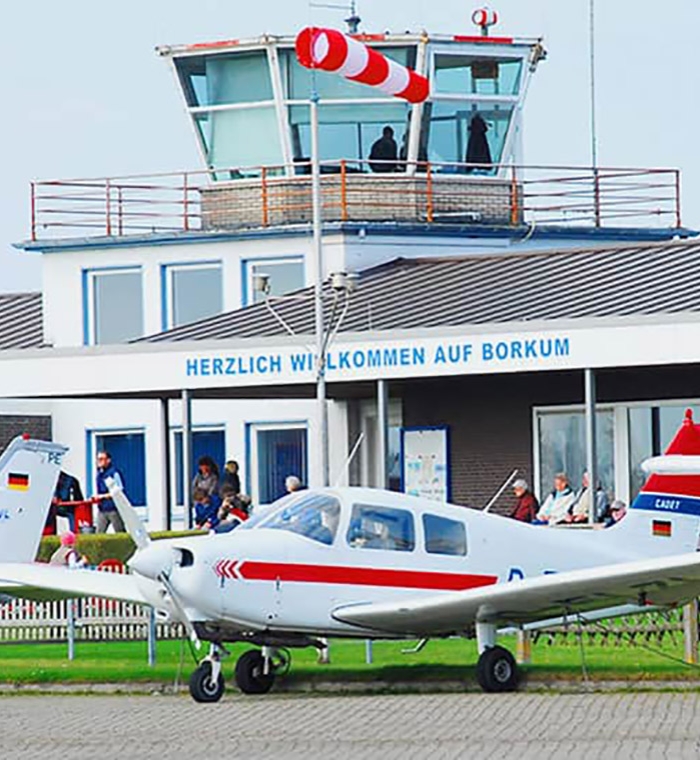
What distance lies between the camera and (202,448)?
144 ft

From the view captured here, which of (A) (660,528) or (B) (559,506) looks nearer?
(A) (660,528)

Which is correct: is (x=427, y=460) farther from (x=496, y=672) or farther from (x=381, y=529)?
(x=496, y=672)

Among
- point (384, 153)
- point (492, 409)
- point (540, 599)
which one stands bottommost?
point (540, 599)

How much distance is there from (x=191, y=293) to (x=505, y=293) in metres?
9.04

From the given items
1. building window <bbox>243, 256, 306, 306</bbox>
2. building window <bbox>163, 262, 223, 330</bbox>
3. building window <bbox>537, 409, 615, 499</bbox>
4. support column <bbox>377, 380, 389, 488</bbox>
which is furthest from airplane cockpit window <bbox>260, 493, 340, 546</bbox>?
building window <bbox>163, 262, 223, 330</bbox>

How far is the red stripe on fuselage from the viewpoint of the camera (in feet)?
66.0

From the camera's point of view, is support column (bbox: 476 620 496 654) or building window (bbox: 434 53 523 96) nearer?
support column (bbox: 476 620 496 654)

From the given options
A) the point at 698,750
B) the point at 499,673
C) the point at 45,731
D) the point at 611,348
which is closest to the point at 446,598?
the point at 499,673

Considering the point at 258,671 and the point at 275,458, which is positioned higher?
the point at 275,458

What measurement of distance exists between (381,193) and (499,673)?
75.8 feet

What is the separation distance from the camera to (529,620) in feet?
68.7

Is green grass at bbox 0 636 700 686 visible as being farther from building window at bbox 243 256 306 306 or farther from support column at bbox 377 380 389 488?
building window at bbox 243 256 306 306

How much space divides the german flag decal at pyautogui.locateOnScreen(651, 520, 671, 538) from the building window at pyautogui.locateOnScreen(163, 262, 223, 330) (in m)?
22.5

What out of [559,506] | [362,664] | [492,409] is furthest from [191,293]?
[362,664]
